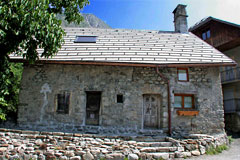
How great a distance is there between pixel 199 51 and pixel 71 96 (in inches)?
255

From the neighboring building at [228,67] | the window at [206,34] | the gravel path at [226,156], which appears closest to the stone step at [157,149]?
→ the gravel path at [226,156]

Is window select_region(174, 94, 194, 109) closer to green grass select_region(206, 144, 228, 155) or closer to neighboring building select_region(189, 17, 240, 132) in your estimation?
green grass select_region(206, 144, 228, 155)

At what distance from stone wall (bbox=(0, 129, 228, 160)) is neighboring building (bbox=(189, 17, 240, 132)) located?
7.11 meters

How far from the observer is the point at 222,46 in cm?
1333

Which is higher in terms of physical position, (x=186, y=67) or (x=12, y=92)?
(x=186, y=67)

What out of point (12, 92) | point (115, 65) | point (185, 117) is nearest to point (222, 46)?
point (185, 117)

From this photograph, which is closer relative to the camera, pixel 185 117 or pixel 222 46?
pixel 185 117

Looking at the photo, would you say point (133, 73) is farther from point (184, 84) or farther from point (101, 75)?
point (184, 84)

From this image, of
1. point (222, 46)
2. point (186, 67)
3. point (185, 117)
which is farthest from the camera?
point (222, 46)

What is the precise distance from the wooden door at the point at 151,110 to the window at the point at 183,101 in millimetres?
790

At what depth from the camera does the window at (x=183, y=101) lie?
792cm

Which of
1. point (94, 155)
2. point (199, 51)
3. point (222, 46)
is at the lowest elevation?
point (94, 155)

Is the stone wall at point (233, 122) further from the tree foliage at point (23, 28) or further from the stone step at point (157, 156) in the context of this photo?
the tree foliage at point (23, 28)

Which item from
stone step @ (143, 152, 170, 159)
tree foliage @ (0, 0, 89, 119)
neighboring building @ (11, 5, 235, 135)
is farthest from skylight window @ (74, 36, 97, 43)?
stone step @ (143, 152, 170, 159)
